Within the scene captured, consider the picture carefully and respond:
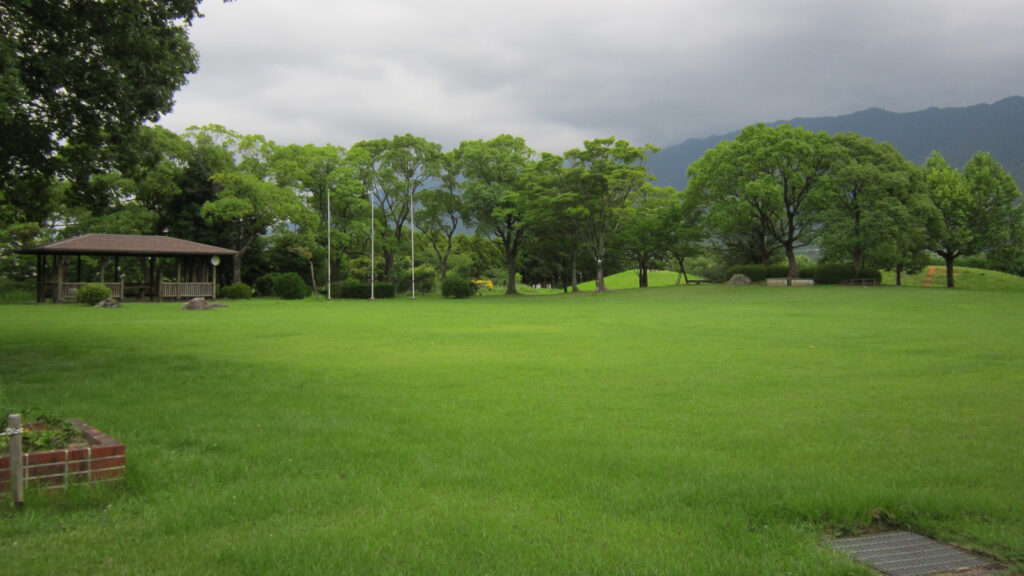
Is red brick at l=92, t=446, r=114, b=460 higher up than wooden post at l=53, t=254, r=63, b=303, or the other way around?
wooden post at l=53, t=254, r=63, b=303

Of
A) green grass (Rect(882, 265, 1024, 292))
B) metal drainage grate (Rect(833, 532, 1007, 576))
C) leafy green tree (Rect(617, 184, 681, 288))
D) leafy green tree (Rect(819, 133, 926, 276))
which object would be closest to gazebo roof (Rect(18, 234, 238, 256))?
leafy green tree (Rect(617, 184, 681, 288))

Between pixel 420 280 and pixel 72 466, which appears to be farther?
pixel 420 280

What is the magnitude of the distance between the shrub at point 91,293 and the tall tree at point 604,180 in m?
28.0

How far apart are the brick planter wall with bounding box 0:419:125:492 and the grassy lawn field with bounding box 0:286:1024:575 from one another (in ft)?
0.44

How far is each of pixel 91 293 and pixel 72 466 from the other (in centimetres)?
3172

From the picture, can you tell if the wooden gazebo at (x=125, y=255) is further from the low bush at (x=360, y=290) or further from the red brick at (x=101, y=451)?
the red brick at (x=101, y=451)

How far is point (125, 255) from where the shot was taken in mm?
33812

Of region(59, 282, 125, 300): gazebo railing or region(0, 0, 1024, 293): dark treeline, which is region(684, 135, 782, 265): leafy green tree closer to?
region(0, 0, 1024, 293): dark treeline

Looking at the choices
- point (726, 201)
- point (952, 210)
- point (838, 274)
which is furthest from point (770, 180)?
point (952, 210)

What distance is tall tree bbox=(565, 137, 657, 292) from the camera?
1560 inches

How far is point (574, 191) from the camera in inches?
1656

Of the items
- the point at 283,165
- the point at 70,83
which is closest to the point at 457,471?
the point at 70,83

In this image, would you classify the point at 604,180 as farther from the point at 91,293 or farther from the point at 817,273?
the point at 91,293

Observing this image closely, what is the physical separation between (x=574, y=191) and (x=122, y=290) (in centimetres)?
2887
